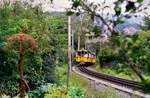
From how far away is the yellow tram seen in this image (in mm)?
62594

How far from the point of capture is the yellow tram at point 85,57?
62.6 metres

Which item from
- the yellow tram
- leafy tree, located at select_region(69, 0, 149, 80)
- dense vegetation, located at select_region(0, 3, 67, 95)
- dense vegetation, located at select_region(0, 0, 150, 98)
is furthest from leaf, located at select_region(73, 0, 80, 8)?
the yellow tram

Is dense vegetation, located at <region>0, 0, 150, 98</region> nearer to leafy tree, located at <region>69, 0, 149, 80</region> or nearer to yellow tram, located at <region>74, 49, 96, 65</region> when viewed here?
leafy tree, located at <region>69, 0, 149, 80</region>

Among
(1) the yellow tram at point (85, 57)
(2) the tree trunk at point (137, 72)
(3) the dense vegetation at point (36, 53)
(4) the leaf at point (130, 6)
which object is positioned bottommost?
(1) the yellow tram at point (85, 57)

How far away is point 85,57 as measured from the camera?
63531 mm

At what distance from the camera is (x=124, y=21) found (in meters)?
2.68

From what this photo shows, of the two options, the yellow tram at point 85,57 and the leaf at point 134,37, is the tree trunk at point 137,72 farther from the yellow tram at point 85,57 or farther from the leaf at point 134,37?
the yellow tram at point 85,57

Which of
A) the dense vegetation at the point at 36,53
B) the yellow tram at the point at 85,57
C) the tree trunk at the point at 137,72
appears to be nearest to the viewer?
the tree trunk at the point at 137,72

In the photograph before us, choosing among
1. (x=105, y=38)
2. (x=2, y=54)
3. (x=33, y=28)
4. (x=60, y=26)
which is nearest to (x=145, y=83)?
(x=105, y=38)

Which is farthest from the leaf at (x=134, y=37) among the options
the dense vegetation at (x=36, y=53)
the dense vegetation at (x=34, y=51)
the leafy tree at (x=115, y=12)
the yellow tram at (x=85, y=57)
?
the yellow tram at (x=85, y=57)

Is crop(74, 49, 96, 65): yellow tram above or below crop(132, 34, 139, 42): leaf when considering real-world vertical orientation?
below

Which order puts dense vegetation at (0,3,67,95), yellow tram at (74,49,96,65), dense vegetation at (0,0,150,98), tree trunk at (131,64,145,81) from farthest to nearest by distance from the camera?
yellow tram at (74,49,96,65) < dense vegetation at (0,3,67,95) < dense vegetation at (0,0,150,98) < tree trunk at (131,64,145,81)

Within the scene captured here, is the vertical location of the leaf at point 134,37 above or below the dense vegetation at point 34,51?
above

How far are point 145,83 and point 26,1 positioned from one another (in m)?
23.8
